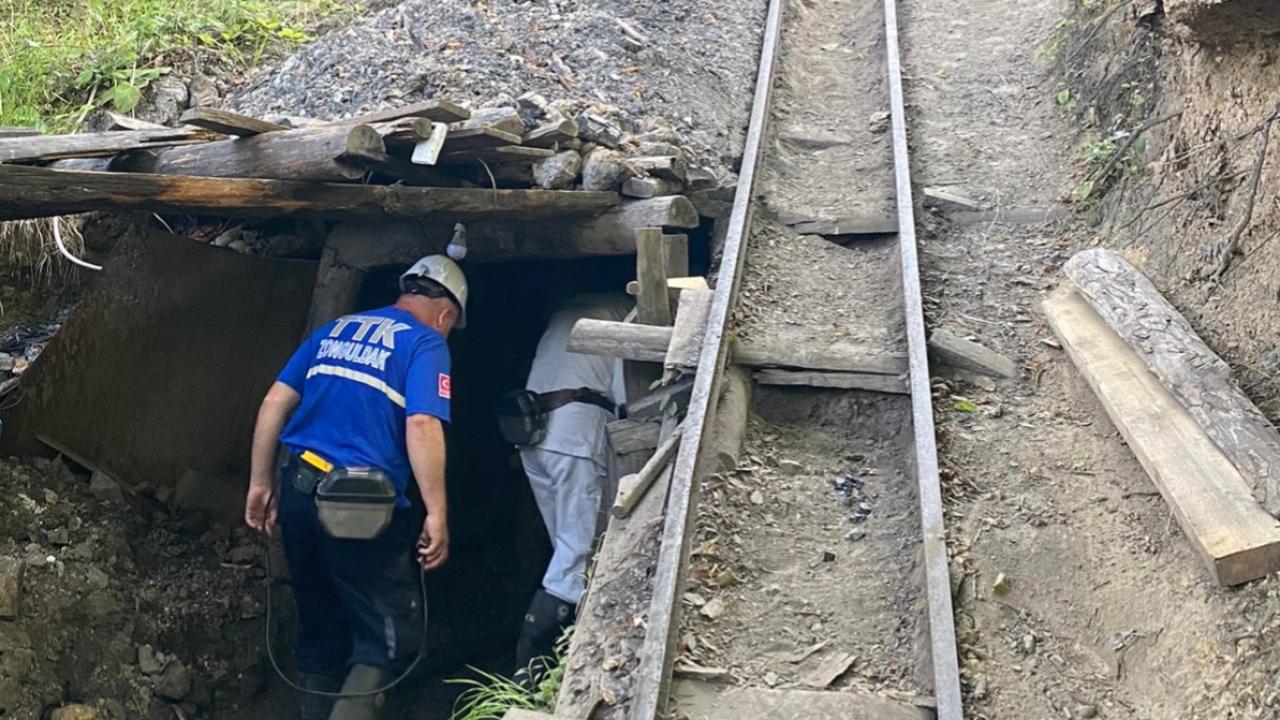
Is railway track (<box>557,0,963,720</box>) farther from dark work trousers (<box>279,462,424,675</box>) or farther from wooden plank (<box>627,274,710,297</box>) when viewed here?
dark work trousers (<box>279,462,424,675</box>)

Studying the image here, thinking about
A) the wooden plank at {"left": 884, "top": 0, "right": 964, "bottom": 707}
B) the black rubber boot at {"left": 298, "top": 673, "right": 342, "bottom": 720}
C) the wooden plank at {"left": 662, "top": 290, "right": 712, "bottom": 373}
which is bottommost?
the black rubber boot at {"left": 298, "top": 673, "right": 342, "bottom": 720}

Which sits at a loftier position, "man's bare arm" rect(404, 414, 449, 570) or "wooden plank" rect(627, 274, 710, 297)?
"wooden plank" rect(627, 274, 710, 297)

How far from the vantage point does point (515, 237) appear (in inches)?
266

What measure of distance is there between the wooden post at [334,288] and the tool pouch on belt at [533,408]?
111 centimetres

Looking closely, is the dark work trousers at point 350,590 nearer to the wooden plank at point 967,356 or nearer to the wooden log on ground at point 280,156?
the wooden log on ground at point 280,156

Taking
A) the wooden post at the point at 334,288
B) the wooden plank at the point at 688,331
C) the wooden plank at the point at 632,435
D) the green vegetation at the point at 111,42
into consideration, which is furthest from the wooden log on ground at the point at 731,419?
the green vegetation at the point at 111,42

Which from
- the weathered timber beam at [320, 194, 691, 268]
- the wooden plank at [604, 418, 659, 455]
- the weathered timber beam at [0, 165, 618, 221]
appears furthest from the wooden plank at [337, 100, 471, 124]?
the wooden plank at [604, 418, 659, 455]

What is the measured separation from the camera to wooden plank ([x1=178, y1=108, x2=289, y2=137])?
464cm

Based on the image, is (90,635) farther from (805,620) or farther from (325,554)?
(805,620)

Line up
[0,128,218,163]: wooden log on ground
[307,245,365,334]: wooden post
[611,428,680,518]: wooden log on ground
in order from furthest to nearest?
[307,245,365,334]: wooden post < [611,428,680,518]: wooden log on ground < [0,128,218,163]: wooden log on ground

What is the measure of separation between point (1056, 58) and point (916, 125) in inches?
50.7

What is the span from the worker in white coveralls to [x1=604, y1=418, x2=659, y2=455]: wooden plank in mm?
558

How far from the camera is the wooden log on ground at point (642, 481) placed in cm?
474

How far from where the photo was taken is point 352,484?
5.57 metres
